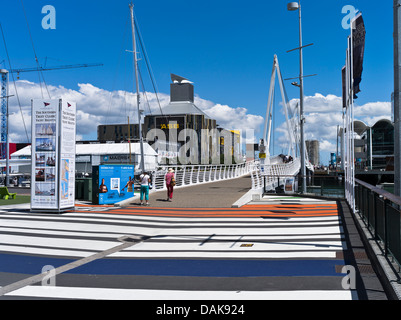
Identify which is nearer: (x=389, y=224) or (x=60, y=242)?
(x=389, y=224)

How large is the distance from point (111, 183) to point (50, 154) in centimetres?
408

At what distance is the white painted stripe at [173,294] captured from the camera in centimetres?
Result: 566

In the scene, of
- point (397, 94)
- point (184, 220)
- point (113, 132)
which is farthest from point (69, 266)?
point (113, 132)

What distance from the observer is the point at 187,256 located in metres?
8.64

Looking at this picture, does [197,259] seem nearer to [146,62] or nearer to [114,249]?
[114,249]

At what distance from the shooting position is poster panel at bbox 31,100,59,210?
16.0m

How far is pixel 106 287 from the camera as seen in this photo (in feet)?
20.7

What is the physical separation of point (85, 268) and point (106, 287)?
4.91 feet

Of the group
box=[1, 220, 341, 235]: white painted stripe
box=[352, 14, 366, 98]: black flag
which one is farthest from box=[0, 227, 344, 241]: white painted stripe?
box=[352, 14, 366, 98]: black flag

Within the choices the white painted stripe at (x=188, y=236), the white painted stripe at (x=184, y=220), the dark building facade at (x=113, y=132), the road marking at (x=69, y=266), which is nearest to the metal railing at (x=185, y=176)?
the white painted stripe at (x=184, y=220)

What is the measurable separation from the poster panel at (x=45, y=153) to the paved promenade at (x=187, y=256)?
82 centimetres

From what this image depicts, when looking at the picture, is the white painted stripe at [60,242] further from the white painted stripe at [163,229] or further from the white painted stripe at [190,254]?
the white painted stripe at [163,229]

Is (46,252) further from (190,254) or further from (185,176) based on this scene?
(185,176)
